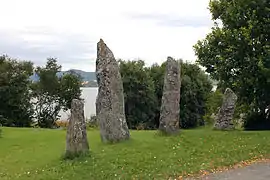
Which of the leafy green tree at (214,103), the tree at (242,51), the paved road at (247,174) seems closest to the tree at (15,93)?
the leafy green tree at (214,103)

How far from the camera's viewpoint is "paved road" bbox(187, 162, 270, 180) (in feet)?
41.2

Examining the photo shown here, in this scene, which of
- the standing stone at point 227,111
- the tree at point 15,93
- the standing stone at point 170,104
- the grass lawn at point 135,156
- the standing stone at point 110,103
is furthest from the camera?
the tree at point 15,93

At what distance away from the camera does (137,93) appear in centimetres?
4144

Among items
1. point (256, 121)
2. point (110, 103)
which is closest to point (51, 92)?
point (256, 121)

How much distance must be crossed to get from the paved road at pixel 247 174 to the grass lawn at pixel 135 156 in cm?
84

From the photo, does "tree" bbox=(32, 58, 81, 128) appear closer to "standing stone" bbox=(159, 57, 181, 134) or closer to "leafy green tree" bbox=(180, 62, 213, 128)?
"leafy green tree" bbox=(180, 62, 213, 128)

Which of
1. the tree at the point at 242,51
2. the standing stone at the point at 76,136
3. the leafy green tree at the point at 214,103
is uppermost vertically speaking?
the tree at the point at 242,51

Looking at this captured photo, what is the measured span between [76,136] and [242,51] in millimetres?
11123

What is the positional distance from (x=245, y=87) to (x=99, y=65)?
8514 millimetres

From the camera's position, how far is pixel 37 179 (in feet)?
42.7

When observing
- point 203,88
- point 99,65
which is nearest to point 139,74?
point 203,88

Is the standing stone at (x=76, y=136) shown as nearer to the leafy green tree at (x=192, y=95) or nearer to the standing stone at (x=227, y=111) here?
the standing stone at (x=227, y=111)

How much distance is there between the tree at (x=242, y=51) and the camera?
21598mm

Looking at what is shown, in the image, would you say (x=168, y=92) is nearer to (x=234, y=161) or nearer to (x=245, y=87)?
(x=245, y=87)
